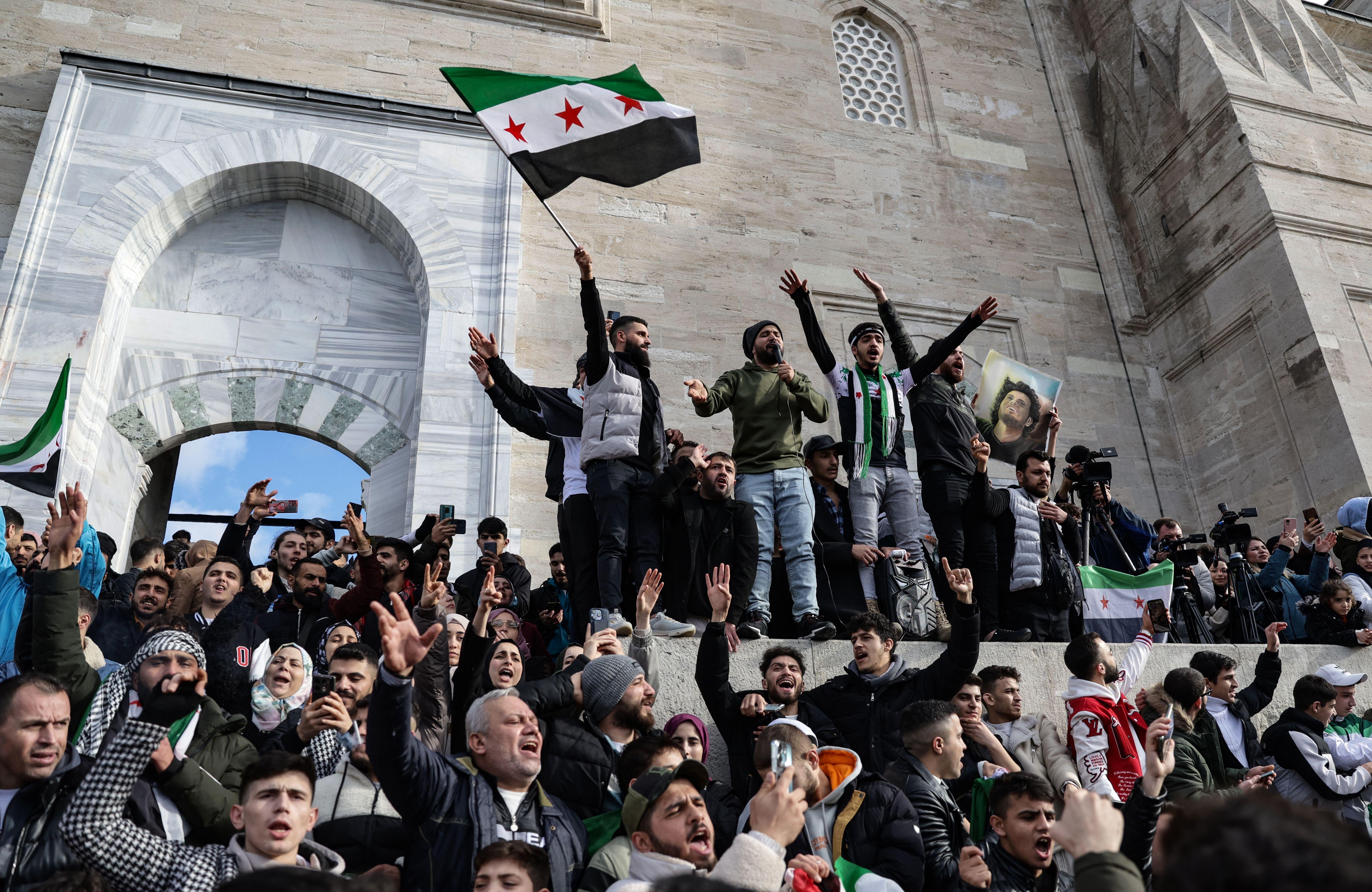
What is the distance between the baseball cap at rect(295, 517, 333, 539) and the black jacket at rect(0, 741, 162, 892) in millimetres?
3645

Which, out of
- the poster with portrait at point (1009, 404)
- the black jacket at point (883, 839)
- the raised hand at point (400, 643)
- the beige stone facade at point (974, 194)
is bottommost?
the black jacket at point (883, 839)

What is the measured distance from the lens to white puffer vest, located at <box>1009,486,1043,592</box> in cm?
674

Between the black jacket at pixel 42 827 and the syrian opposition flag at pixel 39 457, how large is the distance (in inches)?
187

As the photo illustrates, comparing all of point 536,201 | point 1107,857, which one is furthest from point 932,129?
point 1107,857

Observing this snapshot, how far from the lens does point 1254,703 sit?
20.5 feet

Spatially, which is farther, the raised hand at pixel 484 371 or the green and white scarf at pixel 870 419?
the green and white scarf at pixel 870 419

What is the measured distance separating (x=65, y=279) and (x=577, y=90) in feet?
16.2

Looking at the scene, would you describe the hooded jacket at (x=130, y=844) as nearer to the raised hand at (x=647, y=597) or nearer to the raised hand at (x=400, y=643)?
the raised hand at (x=400, y=643)

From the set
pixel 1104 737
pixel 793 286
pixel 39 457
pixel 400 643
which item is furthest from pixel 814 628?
pixel 39 457

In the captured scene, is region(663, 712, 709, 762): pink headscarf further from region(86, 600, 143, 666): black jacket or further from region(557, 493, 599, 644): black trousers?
region(86, 600, 143, 666): black jacket

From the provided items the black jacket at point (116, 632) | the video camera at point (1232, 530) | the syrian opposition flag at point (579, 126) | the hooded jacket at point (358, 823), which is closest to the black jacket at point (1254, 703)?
the video camera at point (1232, 530)

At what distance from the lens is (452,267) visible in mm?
10281

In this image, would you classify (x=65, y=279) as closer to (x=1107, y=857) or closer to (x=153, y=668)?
(x=153, y=668)

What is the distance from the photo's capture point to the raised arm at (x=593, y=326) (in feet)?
19.9
